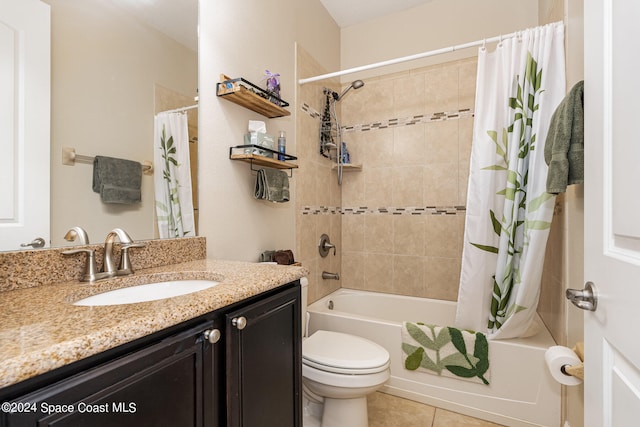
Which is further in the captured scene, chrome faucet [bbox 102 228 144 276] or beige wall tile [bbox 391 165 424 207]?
beige wall tile [bbox 391 165 424 207]

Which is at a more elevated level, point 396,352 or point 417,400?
point 396,352

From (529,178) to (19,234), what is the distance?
6.91 feet

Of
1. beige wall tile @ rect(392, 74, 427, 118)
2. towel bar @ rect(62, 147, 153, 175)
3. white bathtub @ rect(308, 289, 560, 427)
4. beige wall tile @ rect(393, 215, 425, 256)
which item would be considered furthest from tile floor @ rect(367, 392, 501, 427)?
beige wall tile @ rect(392, 74, 427, 118)

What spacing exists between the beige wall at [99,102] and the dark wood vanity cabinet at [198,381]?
0.59 m

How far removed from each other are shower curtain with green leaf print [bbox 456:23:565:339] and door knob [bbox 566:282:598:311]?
93 cm

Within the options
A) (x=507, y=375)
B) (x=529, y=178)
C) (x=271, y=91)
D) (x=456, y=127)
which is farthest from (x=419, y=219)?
(x=271, y=91)

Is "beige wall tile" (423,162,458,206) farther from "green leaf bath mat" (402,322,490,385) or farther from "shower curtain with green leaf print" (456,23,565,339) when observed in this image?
"green leaf bath mat" (402,322,490,385)

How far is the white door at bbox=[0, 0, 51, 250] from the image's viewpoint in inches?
31.4

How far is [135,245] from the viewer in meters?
1.02

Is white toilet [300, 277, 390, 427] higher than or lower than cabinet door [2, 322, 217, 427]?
lower

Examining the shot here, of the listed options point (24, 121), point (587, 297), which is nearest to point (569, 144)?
point (587, 297)

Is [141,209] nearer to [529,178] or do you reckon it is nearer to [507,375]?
[529,178]

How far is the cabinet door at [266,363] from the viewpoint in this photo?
2.55 feet

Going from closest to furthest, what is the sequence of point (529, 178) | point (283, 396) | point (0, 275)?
point (0, 275) → point (283, 396) → point (529, 178)
